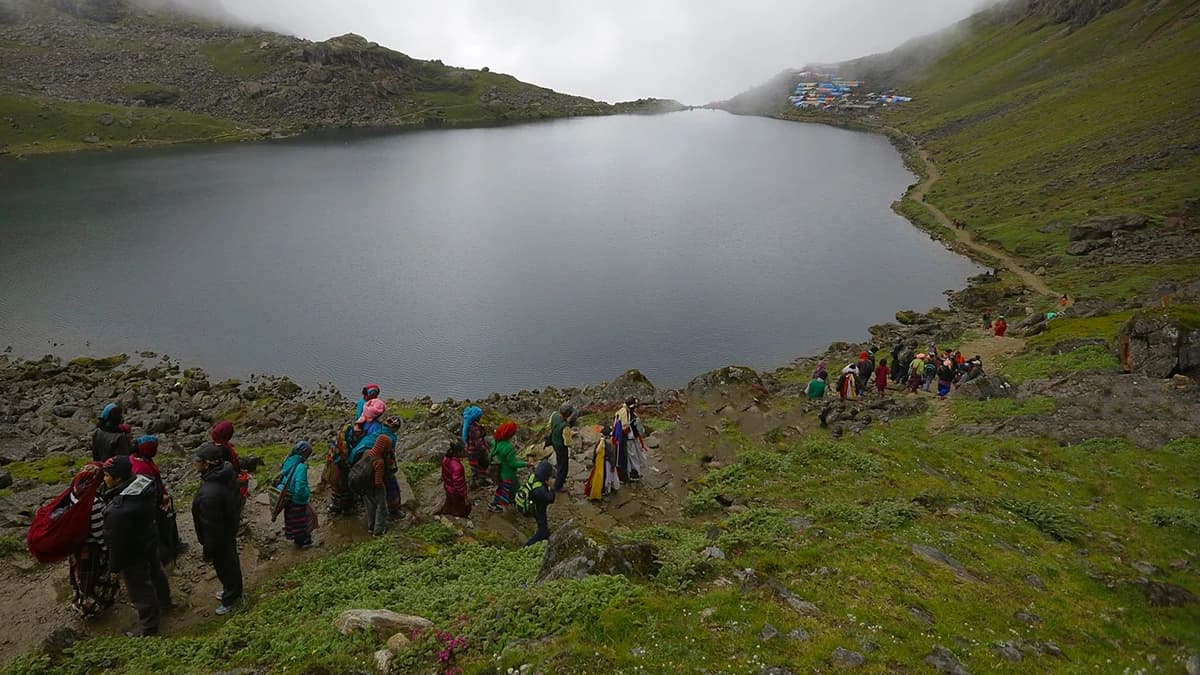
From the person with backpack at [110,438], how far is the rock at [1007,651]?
60.6ft

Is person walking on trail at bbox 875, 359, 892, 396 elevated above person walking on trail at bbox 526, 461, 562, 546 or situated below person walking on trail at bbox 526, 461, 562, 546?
below

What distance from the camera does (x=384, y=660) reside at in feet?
32.3

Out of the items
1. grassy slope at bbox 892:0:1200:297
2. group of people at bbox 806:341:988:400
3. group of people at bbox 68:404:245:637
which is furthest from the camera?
grassy slope at bbox 892:0:1200:297

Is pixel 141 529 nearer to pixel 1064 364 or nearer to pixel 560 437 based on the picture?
pixel 560 437

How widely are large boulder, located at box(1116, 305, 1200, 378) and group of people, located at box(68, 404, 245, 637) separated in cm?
3699

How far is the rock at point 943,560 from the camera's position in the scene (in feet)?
43.1

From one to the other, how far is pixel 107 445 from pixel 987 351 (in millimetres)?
46485

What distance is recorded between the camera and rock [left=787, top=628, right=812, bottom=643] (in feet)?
32.0

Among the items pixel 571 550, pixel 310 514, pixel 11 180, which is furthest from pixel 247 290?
pixel 11 180

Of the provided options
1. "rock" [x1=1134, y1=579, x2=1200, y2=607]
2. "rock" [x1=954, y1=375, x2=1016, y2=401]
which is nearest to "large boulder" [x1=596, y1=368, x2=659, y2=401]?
"rock" [x1=954, y1=375, x2=1016, y2=401]

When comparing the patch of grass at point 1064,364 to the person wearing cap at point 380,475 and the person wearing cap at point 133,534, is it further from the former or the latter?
the person wearing cap at point 133,534

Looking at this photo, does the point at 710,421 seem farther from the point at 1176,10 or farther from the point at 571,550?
the point at 1176,10

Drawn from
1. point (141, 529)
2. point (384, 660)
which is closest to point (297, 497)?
point (141, 529)

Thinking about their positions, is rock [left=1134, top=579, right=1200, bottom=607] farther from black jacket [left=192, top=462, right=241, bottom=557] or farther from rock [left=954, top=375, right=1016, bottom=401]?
black jacket [left=192, top=462, right=241, bottom=557]
